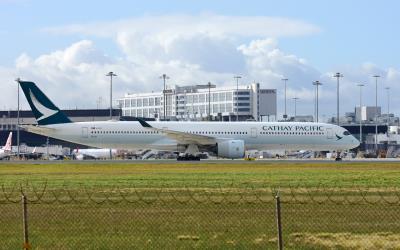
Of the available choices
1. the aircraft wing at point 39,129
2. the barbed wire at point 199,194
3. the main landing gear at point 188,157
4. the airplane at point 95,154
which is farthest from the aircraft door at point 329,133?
the airplane at point 95,154

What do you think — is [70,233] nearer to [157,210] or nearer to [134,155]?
[157,210]

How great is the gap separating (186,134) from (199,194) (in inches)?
1831

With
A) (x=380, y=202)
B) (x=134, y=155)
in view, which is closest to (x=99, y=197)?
(x=380, y=202)

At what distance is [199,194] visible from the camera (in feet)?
108

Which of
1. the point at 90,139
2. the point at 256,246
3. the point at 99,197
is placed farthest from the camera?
the point at 90,139

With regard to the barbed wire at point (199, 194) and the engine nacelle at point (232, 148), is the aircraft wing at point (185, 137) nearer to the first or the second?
the engine nacelle at point (232, 148)

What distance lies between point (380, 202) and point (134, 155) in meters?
87.2

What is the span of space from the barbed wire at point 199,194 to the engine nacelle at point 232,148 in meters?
38.9

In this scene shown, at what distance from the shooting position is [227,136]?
268 feet

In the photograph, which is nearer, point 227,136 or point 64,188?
point 64,188

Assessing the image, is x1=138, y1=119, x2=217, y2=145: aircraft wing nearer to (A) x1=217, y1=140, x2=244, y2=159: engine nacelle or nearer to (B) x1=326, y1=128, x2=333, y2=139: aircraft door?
(A) x1=217, y1=140, x2=244, y2=159: engine nacelle

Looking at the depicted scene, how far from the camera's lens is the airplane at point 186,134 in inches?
3137

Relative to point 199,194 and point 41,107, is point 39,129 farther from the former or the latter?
point 199,194

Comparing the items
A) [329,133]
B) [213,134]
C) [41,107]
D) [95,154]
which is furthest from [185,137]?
[95,154]
